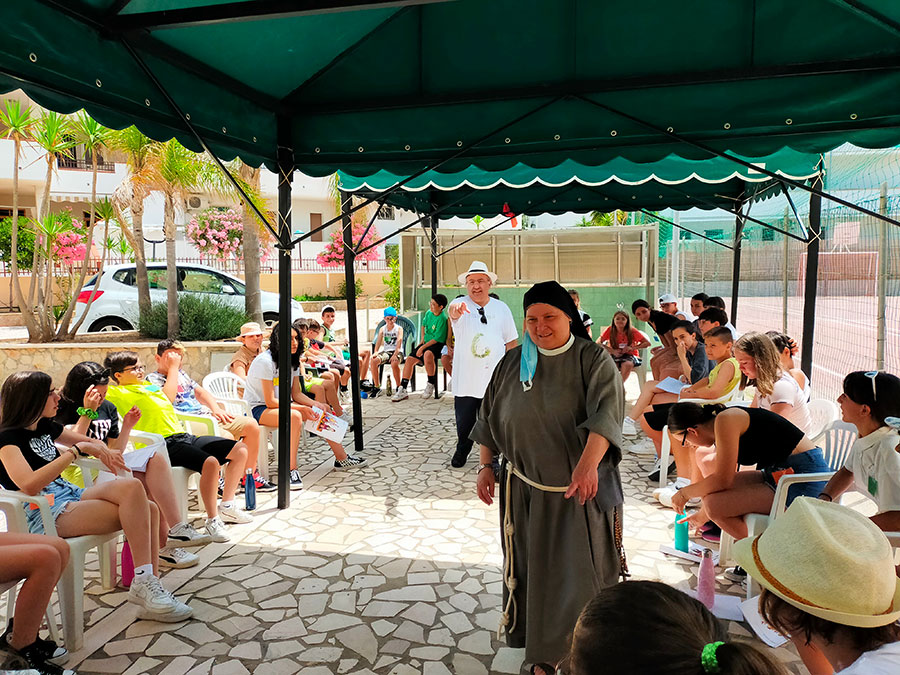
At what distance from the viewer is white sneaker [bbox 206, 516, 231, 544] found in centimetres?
415

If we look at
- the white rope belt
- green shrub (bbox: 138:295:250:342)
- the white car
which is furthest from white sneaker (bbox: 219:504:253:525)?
the white car

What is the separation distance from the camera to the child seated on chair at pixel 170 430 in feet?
13.4

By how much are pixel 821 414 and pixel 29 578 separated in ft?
15.7

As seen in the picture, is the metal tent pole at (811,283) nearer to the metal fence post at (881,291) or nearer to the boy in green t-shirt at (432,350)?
the metal fence post at (881,291)

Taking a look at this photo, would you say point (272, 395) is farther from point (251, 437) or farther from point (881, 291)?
point (881, 291)

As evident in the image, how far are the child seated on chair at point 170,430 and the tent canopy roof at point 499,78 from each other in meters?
1.58

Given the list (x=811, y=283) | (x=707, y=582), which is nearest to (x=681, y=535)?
(x=707, y=582)

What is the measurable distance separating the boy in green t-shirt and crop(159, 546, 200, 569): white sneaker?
5350 millimetres

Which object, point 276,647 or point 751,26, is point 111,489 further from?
point 751,26

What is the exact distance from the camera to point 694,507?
4500 mm

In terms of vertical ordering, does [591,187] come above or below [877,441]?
above

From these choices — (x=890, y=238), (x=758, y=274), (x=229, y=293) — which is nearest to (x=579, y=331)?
(x=890, y=238)

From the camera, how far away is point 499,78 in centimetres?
392

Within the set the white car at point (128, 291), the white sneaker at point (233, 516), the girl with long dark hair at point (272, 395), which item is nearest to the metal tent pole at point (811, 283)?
the girl with long dark hair at point (272, 395)
